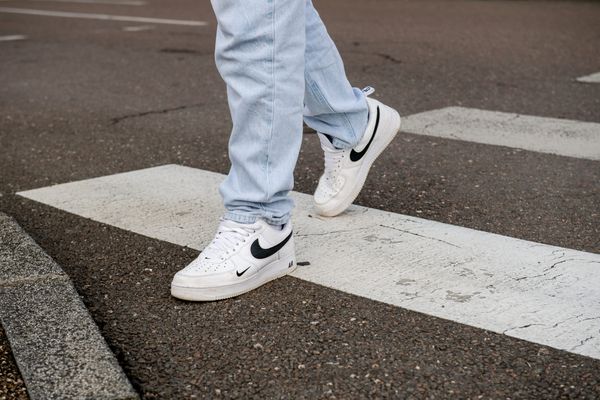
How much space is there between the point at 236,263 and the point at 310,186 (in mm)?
1121

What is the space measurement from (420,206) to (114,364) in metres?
1.54

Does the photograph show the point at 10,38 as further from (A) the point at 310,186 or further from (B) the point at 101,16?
(A) the point at 310,186

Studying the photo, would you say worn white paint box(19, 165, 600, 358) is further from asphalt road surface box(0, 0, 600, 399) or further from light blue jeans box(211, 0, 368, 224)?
light blue jeans box(211, 0, 368, 224)

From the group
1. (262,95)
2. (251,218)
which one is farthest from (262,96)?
(251,218)

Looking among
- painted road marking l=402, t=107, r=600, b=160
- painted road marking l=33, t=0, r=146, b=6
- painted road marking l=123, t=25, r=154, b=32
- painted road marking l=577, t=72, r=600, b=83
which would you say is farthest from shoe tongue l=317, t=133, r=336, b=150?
painted road marking l=33, t=0, r=146, b=6

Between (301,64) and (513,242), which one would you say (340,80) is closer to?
(301,64)

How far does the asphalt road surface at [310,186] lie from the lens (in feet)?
6.75

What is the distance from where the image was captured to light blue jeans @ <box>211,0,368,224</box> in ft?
7.84

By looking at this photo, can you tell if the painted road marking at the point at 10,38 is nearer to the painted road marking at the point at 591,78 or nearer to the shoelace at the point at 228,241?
the painted road marking at the point at 591,78

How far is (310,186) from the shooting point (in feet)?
11.8

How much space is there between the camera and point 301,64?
97.8 inches

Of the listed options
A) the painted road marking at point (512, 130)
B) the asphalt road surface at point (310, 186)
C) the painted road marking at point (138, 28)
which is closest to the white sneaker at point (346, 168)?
the asphalt road surface at point (310, 186)

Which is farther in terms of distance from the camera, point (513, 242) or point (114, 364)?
point (513, 242)

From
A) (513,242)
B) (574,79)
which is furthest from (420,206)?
(574,79)
